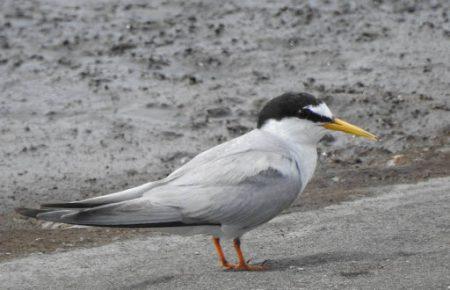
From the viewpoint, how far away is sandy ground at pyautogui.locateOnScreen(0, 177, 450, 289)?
6066mm

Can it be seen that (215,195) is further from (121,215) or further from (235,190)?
(121,215)

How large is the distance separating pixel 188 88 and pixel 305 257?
402cm

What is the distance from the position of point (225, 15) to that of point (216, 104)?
87.2 inches

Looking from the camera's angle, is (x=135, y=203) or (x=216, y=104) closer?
(x=135, y=203)

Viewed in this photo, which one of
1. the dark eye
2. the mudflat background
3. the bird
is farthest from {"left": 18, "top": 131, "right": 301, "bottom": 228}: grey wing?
the mudflat background

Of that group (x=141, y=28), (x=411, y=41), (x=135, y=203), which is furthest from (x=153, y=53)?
(x=135, y=203)

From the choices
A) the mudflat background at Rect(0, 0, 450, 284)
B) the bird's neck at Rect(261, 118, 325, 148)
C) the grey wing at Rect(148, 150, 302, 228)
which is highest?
the bird's neck at Rect(261, 118, 325, 148)

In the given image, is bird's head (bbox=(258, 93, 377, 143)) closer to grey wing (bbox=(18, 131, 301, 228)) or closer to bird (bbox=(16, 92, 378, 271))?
bird (bbox=(16, 92, 378, 271))

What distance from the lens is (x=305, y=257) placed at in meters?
6.59

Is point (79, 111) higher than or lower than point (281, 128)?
lower

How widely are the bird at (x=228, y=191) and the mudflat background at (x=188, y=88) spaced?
1162 mm

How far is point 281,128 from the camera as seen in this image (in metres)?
6.75

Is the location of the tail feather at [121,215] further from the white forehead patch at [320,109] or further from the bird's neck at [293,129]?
the white forehead patch at [320,109]

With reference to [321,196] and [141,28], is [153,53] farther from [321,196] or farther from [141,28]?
[321,196]
